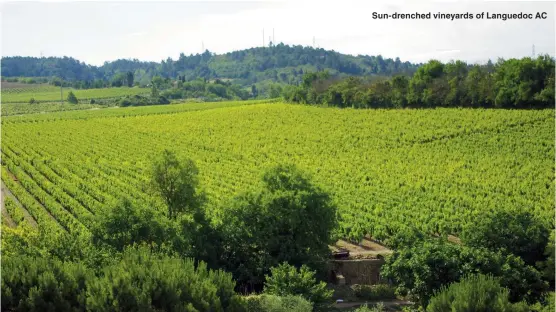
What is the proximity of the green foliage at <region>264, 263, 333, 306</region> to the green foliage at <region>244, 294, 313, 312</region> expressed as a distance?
1.37 metres

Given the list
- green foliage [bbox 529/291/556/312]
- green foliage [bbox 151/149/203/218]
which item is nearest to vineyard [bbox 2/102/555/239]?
green foliage [bbox 151/149/203/218]

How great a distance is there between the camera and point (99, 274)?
23078 millimetres

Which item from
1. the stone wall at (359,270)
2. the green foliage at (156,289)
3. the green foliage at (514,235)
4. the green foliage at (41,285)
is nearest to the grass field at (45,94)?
the stone wall at (359,270)

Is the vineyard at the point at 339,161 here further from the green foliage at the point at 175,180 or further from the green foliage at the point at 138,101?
the green foliage at the point at 138,101

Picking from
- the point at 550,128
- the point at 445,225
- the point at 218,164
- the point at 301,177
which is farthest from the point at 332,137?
the point at 301,177

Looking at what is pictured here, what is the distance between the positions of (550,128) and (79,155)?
5308 cm

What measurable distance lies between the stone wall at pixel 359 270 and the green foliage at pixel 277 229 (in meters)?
1.95

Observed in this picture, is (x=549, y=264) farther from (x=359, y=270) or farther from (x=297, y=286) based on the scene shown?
(x=297, y=286)

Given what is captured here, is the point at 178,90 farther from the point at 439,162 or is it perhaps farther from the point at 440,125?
the point at 439,162

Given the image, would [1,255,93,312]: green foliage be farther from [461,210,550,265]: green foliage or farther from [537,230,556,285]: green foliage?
[537,230,556,285]: green foliage

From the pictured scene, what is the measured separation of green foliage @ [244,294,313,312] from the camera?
825 inches

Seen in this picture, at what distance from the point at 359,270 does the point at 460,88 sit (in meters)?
52.0

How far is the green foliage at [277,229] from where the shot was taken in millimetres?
28484

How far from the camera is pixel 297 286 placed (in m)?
24.0
